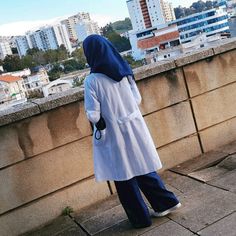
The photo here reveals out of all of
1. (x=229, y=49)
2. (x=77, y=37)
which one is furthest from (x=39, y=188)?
(x=77, y=37)

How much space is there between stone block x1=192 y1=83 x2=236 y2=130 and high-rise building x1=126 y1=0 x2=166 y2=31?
486 ft

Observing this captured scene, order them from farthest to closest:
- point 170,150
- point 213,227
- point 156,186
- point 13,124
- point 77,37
A: point 77,37, point 170,150, point 13,124, point 156,186, point 213,227

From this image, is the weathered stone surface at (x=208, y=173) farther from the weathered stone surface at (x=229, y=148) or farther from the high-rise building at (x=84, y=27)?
the high-rise building at (x=84, y=27)

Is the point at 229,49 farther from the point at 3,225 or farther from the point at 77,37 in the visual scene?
the point at 77,37

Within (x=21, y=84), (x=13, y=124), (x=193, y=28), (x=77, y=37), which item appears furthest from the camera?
(x=77, y=37)

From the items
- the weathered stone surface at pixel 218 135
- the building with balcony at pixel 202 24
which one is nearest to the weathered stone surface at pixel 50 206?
the weathered stone surface at pixel 218 135

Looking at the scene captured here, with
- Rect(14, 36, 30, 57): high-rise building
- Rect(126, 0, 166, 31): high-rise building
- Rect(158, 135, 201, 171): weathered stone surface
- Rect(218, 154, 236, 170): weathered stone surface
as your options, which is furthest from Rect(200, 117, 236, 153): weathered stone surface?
Rect(14, 36, 30, 57): high-rise building

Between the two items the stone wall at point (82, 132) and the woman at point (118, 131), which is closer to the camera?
the woman at point (118, 131)

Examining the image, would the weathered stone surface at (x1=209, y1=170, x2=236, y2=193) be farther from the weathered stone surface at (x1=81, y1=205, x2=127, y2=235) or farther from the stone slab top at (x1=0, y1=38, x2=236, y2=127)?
the stone slab top at (x1=0, y1=38, x2=236, y2=127)

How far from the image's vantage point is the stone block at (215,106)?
4.64 m

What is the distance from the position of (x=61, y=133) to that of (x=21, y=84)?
87.4 meters

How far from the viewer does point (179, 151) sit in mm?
4578

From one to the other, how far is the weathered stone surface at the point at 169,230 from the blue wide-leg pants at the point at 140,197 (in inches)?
4.1

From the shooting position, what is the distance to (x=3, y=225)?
3730 millimetres
